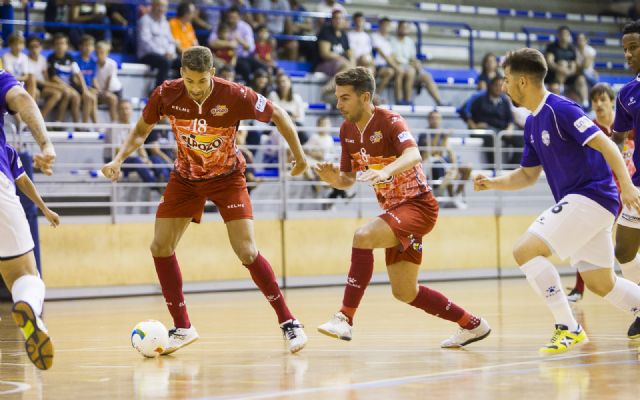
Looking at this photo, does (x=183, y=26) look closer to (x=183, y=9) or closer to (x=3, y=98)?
(x=183, y=9)

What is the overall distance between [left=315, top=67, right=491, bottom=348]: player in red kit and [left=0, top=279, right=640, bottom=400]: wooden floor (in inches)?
9.8

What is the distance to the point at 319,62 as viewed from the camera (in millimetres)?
18297

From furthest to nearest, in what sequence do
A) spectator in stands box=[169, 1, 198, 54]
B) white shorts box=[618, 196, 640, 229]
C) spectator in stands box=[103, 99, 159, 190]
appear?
spectator in stands box=[169, 1, 198, 54] → spectator in stands box=[103, 99, 159, 190] → white shorts box=[618, 196, 640, 229]

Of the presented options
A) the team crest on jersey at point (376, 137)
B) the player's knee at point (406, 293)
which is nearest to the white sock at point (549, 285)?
the player's knee at point (406, 293)

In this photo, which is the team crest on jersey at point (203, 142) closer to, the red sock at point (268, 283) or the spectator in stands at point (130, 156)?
the red sock at point (268, 283)

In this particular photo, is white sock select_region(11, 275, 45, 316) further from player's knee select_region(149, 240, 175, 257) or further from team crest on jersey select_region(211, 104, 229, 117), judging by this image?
team crest on jersey select_region(211, 104, 229, 117)

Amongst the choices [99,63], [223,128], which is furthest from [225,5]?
[223,128]

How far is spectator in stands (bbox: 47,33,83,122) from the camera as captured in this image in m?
14.5

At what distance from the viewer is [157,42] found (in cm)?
1612

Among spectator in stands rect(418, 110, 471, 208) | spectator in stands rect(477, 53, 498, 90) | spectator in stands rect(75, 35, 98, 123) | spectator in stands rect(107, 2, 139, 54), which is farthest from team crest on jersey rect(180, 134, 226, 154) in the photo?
spectator in stands rect(477, 53, 498, 90)

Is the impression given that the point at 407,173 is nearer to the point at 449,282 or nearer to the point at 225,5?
the point at 449,282

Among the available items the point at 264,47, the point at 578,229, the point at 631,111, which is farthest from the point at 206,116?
the point at 264,47

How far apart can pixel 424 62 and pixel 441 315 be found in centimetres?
1478

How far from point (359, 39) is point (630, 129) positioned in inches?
445
